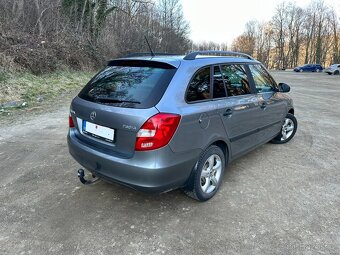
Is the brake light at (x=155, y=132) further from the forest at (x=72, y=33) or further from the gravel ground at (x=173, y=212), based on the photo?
the forest at (x=72, y=33)

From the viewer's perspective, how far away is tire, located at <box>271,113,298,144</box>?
5195mm

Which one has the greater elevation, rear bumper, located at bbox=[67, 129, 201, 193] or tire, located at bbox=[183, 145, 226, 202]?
rear bumper, located at bbox=[67, 129, 201, 193]

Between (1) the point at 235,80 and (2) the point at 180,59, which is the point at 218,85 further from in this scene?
(2) the point at 180,59

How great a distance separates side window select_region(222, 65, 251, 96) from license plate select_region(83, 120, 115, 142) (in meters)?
1.56

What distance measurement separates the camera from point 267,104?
4.14m

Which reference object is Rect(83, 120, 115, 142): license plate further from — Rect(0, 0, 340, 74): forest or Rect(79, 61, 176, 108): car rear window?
Rect(0, 0, 340, 74): forest

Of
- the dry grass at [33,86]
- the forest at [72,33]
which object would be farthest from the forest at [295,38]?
the dry grass at [33,86]

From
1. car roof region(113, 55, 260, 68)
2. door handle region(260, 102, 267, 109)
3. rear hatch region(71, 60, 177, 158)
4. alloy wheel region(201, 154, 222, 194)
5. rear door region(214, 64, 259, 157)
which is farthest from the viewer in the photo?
door handle region(260, 102, 267, 109)

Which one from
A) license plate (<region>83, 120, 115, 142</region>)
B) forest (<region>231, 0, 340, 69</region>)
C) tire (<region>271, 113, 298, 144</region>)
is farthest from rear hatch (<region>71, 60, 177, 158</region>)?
forest (<region>231, 0, 340, 69</region>)

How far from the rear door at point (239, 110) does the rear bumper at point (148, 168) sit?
0.72m

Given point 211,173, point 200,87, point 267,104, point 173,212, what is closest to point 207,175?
point 211,173

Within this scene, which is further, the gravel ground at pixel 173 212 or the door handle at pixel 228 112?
the door handle at pixel 228 112

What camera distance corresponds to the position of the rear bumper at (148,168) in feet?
8.18

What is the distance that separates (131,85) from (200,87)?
76cm
